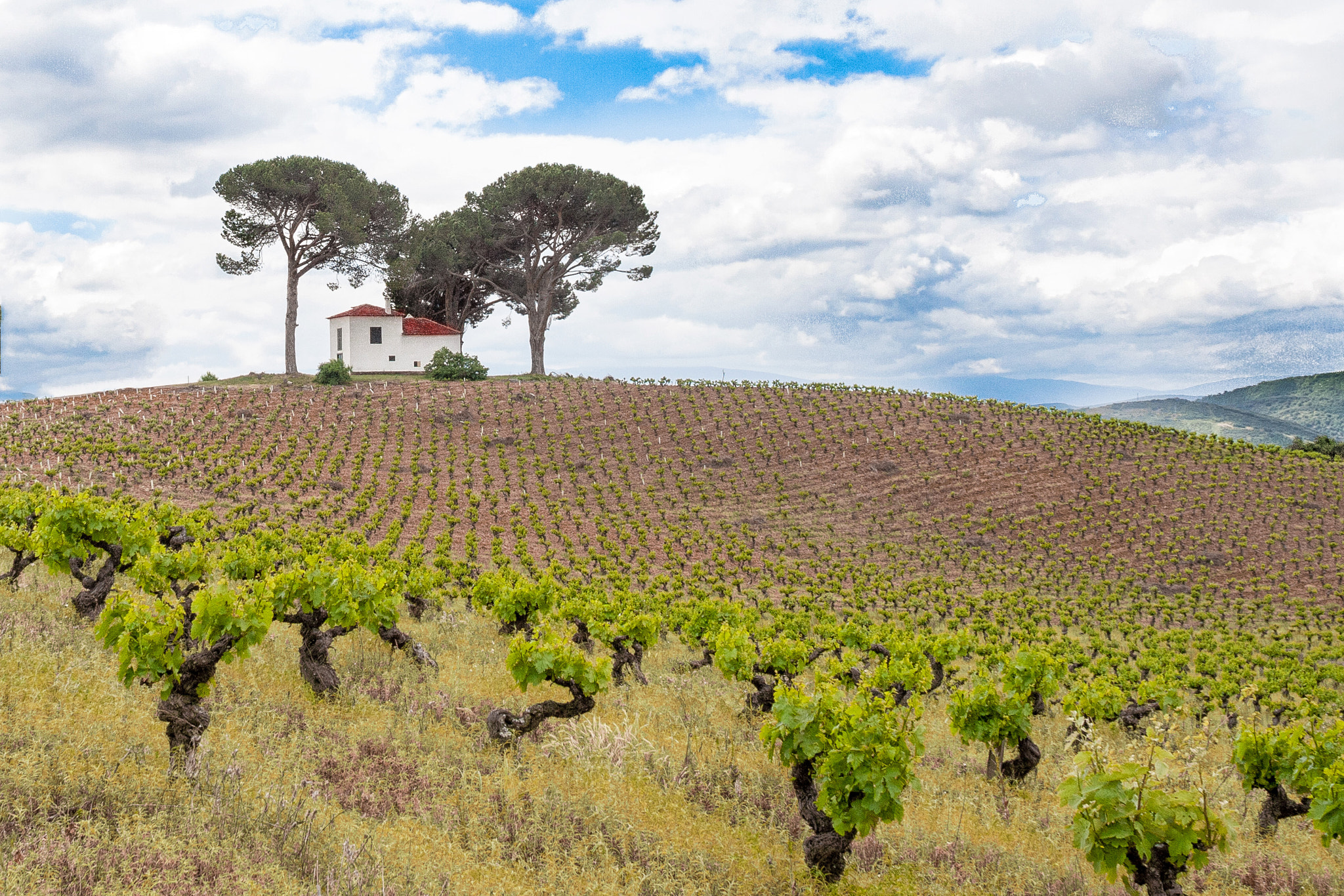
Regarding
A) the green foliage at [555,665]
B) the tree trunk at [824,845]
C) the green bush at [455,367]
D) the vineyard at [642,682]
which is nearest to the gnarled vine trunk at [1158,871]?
the vineyard at [642,682]

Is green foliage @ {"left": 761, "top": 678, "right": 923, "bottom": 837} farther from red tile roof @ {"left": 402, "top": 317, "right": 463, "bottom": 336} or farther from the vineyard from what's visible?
red tile roof @ {"left": 402, "top": 317, "right": 463, "bottom": 336}

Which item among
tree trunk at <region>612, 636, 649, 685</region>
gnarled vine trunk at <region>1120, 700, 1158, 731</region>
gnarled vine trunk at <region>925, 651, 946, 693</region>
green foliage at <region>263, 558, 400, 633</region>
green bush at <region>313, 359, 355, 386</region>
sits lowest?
gnarled vine trunk at <region>1120, 700, 1158, 731</region>

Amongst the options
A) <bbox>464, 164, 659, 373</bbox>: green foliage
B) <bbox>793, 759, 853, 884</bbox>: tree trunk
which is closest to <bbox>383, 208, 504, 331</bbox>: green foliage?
<bbox>464, 164, 659, 373</bbox>: green foliage

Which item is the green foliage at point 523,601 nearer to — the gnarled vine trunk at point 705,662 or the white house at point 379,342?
the gnarled vine trunk at point 705,662

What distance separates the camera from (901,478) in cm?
3884

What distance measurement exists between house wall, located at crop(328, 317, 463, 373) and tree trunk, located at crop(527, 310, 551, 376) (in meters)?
7.34

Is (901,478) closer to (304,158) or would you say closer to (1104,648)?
(1104,648)

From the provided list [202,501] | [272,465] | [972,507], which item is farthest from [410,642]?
[972,507]

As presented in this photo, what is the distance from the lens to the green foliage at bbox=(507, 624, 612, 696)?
10.2 meters

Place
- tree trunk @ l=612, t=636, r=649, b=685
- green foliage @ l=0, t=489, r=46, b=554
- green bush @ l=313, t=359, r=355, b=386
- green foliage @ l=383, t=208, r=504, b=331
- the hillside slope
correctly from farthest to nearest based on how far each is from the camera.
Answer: green foliage @ l=383, t=208, r=504, b=331
green bush @ l=313, t=359, r=355, b=386
the hillside slope
green foliage @ l=0, t=489, r=46, b=554
tree trunk @ l=612, t=636, r=649, b=685

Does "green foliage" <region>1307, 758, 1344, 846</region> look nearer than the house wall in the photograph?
Yes

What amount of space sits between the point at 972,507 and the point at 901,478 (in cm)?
372

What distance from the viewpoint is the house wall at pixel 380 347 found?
60.0 meters

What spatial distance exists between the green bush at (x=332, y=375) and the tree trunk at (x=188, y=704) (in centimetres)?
4656
